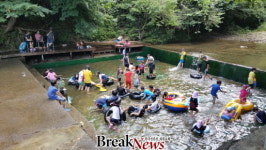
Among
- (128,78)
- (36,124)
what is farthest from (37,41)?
(36,124)

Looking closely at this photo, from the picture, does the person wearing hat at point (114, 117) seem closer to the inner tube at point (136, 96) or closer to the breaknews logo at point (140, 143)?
the breaknews logo at point (140, 143)

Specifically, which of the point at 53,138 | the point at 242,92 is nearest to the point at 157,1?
the point at 242,92

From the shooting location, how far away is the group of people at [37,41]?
681 inches

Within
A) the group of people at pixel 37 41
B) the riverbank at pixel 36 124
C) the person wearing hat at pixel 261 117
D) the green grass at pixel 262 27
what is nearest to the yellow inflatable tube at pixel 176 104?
the person wearing hat at pixel 261 117

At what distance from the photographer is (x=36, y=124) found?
6.50 metres

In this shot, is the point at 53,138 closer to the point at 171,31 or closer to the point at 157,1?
the point at 157,1

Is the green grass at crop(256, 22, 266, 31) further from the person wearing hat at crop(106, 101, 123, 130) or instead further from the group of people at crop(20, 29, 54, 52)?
the person wearing hat at crop(106, 101, 123, 130)

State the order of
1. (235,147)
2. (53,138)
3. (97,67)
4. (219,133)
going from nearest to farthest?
(235,147), (53,138), (219,133), (97,67)

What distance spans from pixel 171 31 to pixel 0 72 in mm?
17863

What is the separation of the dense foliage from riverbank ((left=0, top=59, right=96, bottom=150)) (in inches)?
327

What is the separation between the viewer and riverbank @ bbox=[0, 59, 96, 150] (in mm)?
5578

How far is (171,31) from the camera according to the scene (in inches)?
972

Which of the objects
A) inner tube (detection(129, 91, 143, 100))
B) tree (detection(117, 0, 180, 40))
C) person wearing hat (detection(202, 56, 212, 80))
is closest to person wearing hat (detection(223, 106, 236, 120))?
inner tube (detection(129, 91, 143, 100))

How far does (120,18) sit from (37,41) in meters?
11.4
